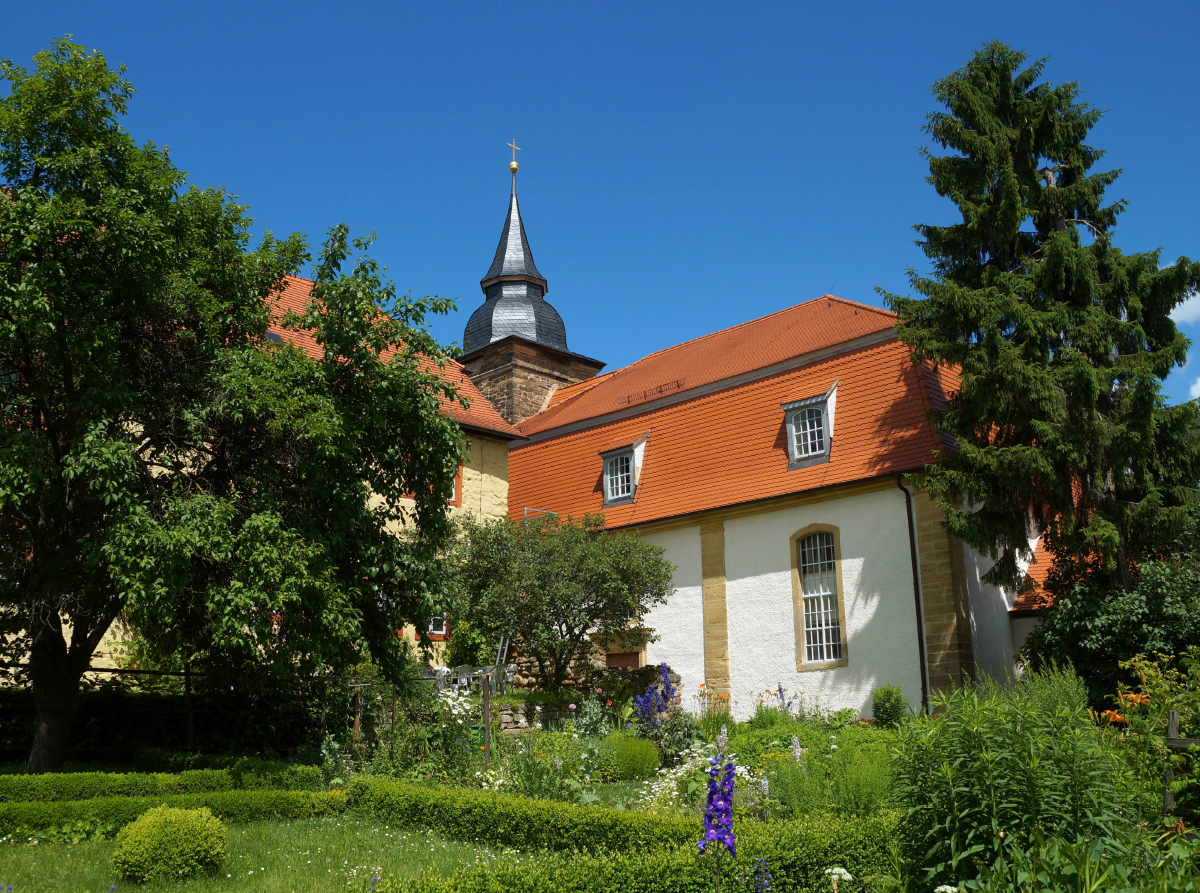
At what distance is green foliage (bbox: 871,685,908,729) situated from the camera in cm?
1545

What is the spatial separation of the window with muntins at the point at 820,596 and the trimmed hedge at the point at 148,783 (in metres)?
10.1

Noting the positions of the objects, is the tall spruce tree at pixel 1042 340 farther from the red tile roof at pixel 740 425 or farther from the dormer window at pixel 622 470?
the dormer window at pixel 622 470

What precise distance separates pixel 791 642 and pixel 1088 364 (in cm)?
758

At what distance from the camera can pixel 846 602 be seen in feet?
58.3

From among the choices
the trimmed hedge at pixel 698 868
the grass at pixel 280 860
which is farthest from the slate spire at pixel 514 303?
the trimmed hedge at pixel 698 868

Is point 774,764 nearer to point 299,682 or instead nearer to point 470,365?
point 299,682

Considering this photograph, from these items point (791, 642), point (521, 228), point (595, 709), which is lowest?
point (595, 709)

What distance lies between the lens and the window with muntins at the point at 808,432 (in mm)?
19203

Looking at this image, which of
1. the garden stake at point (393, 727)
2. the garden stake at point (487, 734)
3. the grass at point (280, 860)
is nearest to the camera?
the grass at point (280, 860)

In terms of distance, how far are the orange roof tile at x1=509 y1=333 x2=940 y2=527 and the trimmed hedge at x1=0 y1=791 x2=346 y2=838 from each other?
36.9ft

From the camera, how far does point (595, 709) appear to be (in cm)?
1530

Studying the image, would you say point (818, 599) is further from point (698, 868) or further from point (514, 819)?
point (698, 868)

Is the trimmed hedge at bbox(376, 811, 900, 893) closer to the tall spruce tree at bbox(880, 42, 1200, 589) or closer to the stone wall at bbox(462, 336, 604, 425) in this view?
the tall spruce tree at bbox(880, 42, 1200, 589)

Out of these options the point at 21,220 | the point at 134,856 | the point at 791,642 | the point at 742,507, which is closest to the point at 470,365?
the point at 742,507
